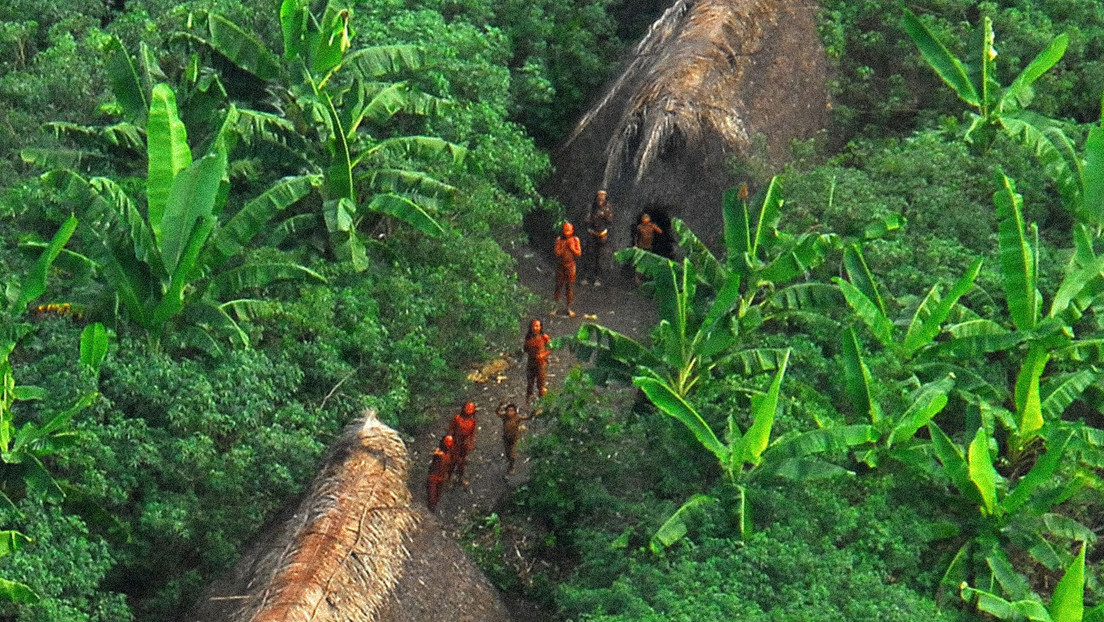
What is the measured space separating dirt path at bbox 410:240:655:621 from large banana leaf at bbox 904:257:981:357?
3228mm

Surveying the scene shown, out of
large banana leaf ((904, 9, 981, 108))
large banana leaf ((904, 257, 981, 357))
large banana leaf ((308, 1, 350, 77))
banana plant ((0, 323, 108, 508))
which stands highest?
large banana leaf ((308, 1, 350, 77))

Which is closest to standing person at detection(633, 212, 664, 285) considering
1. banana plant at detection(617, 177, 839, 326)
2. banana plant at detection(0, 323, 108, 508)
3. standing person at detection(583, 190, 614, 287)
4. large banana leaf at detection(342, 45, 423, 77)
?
standing person at detection(583, 190, 614, 287)

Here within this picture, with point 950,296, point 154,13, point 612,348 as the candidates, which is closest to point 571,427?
point 612,348

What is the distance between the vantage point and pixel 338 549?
14234 millimetres

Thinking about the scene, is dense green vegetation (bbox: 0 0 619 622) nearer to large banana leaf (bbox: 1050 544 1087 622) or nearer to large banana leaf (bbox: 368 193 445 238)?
large banana leaf (bbox: 368 193 445 238)

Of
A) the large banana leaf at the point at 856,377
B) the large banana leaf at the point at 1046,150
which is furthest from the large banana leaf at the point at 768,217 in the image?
the large banana leaf at the point at 1046,150

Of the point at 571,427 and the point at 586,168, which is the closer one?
the point at 571,427

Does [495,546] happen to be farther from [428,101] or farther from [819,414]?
[428,101]

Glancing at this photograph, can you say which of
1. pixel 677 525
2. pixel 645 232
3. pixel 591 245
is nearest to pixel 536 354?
pixel 645 232

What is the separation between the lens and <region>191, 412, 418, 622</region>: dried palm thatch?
13844 millimetres

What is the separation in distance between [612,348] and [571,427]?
718mm

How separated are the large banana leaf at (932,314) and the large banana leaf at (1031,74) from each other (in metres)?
3.52

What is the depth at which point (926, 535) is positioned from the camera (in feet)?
52.0

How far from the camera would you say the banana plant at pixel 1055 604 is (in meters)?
14.5
